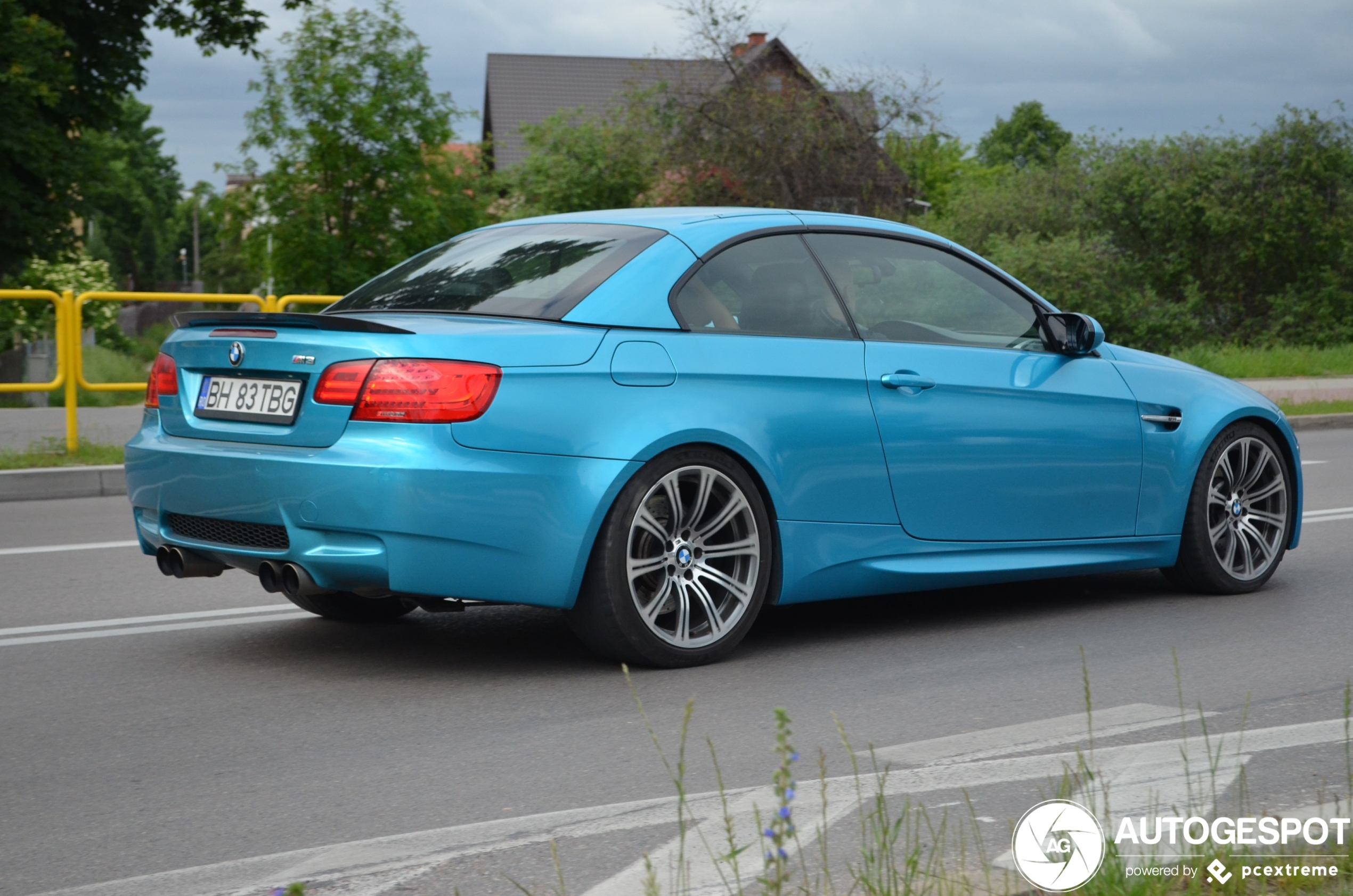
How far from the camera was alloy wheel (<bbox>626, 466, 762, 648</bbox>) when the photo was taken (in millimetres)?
5184

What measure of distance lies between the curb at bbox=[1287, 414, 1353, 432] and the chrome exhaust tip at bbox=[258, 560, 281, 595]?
15415 millimetres

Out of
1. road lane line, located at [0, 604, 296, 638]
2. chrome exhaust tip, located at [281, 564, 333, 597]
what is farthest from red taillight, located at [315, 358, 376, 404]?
road lane line, located at [0, 604, 296, 638]

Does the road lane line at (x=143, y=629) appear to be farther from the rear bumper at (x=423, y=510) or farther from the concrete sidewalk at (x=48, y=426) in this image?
the concrete sidewalk at (x=48, y=426)

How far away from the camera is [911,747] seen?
4324 millimetres

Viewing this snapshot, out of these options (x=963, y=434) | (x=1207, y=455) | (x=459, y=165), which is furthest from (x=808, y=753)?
(x=459, y=165)

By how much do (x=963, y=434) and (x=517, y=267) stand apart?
174 cm

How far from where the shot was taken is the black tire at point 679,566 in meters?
5.09

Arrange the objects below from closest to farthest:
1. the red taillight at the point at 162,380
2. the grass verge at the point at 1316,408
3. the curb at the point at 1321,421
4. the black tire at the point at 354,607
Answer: the red taillight at the point at 162,380 < the black tire at the point at 354,607 < the curb at the point at 1321,421 < the grass verge at the point at 1316,408

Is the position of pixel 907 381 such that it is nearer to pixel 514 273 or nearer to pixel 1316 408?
pixel 514 273

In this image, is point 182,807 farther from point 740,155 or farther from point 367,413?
point 740,155

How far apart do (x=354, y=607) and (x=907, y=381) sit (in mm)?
2281

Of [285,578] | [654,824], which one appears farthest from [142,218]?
[654,824]

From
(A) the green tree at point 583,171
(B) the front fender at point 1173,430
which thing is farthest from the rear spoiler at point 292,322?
(A) the green tree at point 583,171

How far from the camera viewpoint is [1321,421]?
731 inches
